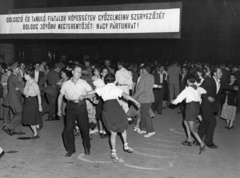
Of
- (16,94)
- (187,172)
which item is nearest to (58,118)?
(16,94)

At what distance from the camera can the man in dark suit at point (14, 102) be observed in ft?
31.4

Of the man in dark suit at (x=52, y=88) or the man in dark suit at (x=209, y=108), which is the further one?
the man in dark suit at (x=52, y=88)

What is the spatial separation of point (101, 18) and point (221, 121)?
193 inches

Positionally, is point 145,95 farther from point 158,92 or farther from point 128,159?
point 158,92

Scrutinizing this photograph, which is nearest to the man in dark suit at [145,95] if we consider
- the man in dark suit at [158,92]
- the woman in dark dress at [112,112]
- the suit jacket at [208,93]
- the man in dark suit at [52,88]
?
the suit jacket at [208,93]

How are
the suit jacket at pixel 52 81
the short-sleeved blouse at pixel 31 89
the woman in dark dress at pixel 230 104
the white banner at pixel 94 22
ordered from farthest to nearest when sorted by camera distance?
1. the suit jacket at pixel 52 81
2. the white banner at pixel 94 22
3. the woman in dark dress at pixel 230 104
4. the short-sleeved blouse at pixel 31 89

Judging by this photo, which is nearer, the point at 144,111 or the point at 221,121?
the point at 144,111

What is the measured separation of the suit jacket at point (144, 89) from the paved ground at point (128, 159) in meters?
0.92

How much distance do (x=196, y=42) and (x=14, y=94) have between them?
1503cm

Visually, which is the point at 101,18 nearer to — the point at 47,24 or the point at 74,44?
the point at 47,24

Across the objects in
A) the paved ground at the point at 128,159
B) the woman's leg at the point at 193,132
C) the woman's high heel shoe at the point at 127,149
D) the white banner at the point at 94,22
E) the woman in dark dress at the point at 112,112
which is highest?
the white banner at the point at 94,22

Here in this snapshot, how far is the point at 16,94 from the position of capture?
978 centimetres

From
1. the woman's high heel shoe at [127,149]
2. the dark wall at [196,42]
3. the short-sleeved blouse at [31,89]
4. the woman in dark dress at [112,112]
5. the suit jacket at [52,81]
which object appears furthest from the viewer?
the dark wall at [196,42]

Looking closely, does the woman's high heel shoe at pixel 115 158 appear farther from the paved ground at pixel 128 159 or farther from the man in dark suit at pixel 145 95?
the man in dark suit at pixel 145 95
